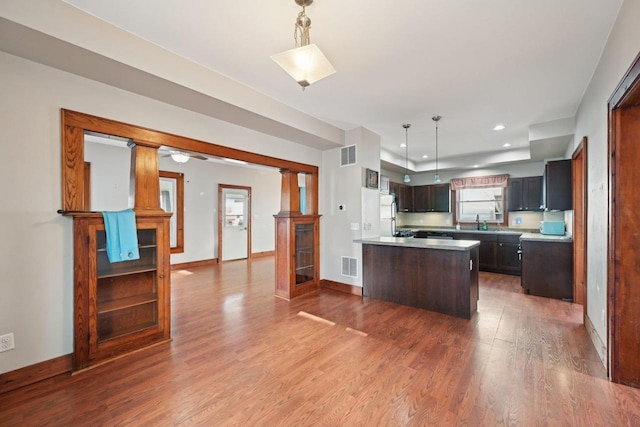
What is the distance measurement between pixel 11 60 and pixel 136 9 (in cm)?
107

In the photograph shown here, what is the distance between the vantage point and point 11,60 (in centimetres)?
205

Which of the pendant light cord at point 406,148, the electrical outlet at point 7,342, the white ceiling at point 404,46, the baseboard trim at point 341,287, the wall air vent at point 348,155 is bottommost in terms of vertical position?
the baseboard trim at point 341,287

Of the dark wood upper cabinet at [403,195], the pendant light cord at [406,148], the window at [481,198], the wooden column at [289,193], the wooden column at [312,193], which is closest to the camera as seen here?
the wooden column at [289,193]

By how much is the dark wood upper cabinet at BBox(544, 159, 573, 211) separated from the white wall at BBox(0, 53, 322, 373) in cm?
585

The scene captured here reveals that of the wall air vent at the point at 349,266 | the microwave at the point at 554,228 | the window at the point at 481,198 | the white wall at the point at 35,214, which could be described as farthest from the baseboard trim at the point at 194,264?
the microwave at the point at 554,228

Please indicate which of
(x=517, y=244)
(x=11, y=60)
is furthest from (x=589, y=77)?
(x=11, y=60)

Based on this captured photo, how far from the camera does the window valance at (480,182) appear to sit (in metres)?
6.59

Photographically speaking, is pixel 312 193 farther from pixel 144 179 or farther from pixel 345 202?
pixel 144 179

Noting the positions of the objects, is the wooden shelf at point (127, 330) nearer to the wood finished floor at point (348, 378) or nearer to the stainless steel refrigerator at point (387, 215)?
the wood finished floor at point (348, 378)

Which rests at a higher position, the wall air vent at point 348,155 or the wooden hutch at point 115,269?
the wall air vent at point 348,155

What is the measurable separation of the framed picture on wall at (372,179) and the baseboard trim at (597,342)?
3.10m

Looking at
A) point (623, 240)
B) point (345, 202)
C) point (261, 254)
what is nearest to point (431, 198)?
point (345, 202)

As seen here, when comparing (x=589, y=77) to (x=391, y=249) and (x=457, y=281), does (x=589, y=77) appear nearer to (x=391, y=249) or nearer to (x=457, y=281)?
(x=457, y=281)

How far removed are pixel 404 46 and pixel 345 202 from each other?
2607mm
